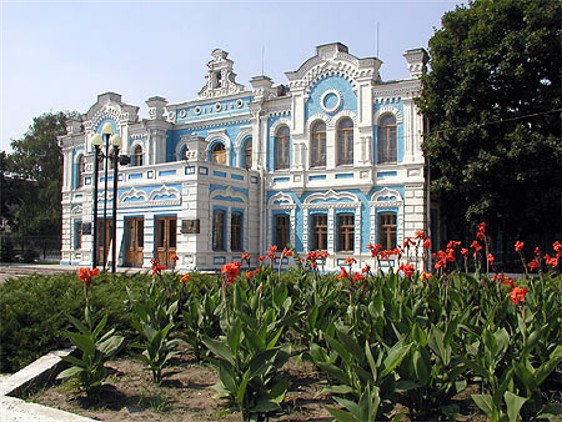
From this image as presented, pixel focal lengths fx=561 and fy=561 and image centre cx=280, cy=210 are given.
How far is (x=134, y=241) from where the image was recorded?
25234mm

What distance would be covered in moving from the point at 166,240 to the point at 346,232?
25.0 ft

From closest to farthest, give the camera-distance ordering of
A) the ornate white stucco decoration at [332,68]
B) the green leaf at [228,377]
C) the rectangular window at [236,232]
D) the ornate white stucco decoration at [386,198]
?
the green leaf at [228,377]
the ornate white stucco decoration at [386,198]
the ornate white stucco decoration at [332,68]
the rectangular window at [236,232]

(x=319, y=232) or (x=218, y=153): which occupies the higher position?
(x=218, y=153)

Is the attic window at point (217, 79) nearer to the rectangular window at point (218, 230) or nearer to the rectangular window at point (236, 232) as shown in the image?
the rectangular window at point (236, 232)

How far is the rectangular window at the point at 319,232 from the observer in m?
23.6

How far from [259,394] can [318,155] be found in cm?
2033

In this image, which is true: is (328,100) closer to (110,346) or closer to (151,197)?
(151,197)

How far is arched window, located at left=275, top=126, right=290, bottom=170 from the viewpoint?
82.4 ft

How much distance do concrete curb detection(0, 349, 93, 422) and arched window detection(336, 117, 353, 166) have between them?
61.2 feet

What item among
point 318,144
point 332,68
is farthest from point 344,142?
point 332,68

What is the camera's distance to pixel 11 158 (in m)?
45.5

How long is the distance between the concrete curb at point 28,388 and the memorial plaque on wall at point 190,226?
1647 centimetres

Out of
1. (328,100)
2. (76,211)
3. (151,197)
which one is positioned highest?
(328,100)

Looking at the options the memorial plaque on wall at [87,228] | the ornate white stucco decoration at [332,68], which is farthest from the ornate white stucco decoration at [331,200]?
the memorial plaque on wall at [87,228]
